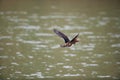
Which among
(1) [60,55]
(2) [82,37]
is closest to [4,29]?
(2) [82,37]

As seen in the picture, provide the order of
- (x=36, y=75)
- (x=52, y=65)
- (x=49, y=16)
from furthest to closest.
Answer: (x=49, y=16)
(x=52, y=65)
(x=36, y=75)

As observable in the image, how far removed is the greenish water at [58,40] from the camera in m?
24.4

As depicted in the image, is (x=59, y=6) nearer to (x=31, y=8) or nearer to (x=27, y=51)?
(x=31, y=8)

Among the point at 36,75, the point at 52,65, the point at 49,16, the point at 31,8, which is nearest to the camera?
the point at 36,75

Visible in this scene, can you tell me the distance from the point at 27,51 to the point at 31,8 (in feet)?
50.3

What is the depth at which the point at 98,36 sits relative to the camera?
108 ft

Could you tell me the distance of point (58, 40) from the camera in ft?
105

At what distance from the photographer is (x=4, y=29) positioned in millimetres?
34406

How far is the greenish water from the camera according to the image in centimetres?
2436

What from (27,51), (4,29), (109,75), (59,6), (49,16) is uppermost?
(59,6)

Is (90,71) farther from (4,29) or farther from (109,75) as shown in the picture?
(4,29)

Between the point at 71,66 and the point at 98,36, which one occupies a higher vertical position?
the point at 98,36

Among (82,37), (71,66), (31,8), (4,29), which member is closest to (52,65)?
(71,66)

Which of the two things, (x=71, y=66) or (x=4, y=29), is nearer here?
(x=71, y=66)
